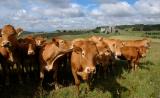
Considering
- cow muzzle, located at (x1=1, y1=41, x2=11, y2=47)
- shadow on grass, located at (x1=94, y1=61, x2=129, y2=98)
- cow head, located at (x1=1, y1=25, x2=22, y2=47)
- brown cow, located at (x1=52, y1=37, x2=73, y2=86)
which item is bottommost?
shadow on grass, located at (x1=94, y1=61, x2=129, y2=98)

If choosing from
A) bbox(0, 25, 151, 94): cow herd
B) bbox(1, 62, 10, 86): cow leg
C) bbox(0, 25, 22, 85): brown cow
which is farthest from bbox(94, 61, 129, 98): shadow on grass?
bbox(1, 62, 10, 86): cow leg

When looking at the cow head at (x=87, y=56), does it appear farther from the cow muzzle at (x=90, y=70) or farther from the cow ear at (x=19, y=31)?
the cow ear at (x=19, y=31)

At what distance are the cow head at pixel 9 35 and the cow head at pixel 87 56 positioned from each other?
2.49 metres

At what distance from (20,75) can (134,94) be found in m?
4.45

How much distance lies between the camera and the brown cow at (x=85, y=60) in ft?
32.5

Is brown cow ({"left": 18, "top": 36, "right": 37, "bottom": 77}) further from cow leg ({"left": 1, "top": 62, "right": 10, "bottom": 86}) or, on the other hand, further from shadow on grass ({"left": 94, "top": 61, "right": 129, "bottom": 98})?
shadow on grass ({"left": 94, "top": 61, "right": 129, "bottom": 98})

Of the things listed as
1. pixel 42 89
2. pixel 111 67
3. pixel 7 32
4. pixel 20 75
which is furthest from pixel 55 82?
pixel 111 67

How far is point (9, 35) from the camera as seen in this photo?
12000 mm

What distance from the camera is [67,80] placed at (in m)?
13.3

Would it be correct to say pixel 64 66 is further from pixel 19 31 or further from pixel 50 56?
pixel 19 31

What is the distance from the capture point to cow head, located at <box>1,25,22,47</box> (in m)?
11.5

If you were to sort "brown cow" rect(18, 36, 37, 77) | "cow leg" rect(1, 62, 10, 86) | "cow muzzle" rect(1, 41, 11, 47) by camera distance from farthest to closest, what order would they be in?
1. "brown cow" rect(18, 36, 37, 77)
2. "cow leg" rect(1, 62, 10, 86)
3. "cow muzzle" rect(1, 41, 11, 47)

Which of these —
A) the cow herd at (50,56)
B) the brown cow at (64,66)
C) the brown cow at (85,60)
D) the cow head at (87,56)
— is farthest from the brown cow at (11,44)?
the cow head at (87,56)

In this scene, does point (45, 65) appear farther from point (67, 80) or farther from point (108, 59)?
point (108, 59)
